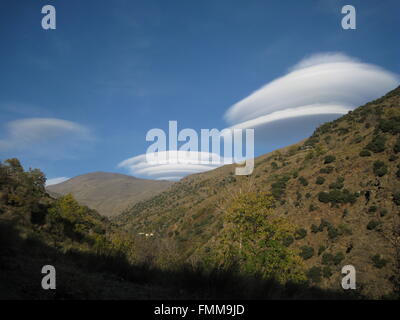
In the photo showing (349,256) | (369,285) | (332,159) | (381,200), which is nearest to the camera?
(369,285)

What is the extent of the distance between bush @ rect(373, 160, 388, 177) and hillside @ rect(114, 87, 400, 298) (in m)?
0.08

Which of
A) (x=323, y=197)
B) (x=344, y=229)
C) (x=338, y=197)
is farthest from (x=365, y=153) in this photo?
(x=344, y=229)

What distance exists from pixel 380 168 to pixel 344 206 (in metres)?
7.22

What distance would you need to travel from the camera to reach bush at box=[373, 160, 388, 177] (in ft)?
131

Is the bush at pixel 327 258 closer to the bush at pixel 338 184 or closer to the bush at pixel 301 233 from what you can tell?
the bush at pixel 301 233

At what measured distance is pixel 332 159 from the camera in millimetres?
51250

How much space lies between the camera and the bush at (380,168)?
40.0 meters

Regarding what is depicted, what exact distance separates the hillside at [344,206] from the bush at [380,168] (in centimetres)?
8

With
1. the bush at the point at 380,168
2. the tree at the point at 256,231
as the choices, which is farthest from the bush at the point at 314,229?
the tree at the point at 256,231

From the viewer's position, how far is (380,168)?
1604 inches

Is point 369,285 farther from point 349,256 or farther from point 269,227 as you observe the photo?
point 269,227

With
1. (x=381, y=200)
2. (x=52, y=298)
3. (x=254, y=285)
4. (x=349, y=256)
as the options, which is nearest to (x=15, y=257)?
(x=52, y=298)

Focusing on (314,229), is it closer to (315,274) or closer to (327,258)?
(327,258)
